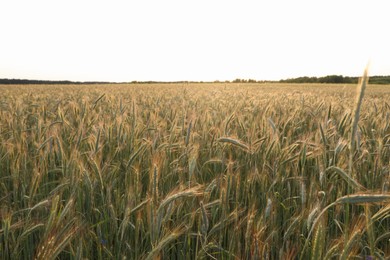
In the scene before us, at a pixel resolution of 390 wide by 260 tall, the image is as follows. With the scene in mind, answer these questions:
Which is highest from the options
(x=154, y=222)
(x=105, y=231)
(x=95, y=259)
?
(x=154, y=222)

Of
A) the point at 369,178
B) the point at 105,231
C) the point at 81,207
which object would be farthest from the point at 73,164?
the point at 369,178

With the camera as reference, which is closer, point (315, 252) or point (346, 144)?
point (315, 252)

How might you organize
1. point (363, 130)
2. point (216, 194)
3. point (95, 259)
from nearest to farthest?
point (95, 259) → point (216, 194) → point (363, 130)

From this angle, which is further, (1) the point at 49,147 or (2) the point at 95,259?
(1) the point at 49,147

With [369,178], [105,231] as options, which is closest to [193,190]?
[105,231]

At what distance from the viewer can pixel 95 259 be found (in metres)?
1.65

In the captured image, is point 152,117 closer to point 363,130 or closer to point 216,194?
point 216,194

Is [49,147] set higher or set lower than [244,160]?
higher

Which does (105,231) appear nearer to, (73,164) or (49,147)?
(73,164)

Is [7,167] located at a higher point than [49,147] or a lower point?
lower

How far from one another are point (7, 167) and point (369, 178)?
7.90 ft

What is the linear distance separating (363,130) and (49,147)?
278 cm

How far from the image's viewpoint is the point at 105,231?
1549mm

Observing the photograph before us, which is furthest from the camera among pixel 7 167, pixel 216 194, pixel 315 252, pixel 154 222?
pixel 7 167
